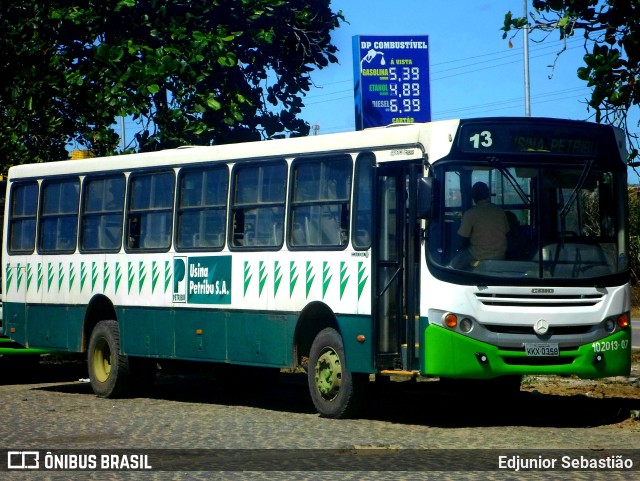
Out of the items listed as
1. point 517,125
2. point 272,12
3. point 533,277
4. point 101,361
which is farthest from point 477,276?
point 272,12

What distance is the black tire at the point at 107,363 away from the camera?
18.7m

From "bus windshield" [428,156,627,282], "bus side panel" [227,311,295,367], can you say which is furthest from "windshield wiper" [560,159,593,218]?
"bus side panel" [227,311,295,367]

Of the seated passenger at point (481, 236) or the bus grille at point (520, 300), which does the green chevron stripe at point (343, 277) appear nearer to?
the seated passenger at point (481, 236)

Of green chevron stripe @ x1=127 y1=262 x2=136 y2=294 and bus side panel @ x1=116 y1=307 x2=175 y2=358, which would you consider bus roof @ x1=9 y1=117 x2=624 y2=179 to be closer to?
green chevron stripe @ x1=127 y1=262 x2=136 y2=294

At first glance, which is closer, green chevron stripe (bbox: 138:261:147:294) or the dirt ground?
the dirt ground

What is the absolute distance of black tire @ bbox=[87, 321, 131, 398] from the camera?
737 inches

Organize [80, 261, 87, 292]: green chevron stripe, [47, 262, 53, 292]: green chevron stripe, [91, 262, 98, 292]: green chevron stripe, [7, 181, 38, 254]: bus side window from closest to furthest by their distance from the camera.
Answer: [91, 262, 98, 292]: green chevron stripe, [80, 261, 87, 292]: green chevron stripe, [47, 262, 53, 292]: green chevron stripe, [7, 181, 38, 254]: bus side window

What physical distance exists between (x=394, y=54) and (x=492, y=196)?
678cm

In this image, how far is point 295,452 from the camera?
476 inches

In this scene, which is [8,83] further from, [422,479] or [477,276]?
[422,479]

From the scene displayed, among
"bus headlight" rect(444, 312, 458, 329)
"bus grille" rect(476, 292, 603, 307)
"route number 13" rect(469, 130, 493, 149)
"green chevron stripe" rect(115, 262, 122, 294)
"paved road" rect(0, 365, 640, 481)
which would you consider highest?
"route number 13" rect(469, 130, 493, 149)

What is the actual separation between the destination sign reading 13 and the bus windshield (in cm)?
605

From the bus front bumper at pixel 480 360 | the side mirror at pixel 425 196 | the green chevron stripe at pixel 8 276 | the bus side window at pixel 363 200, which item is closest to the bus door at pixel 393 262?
the bus side window at pixel 363 200

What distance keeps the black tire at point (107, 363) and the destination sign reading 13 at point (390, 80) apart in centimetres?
461
